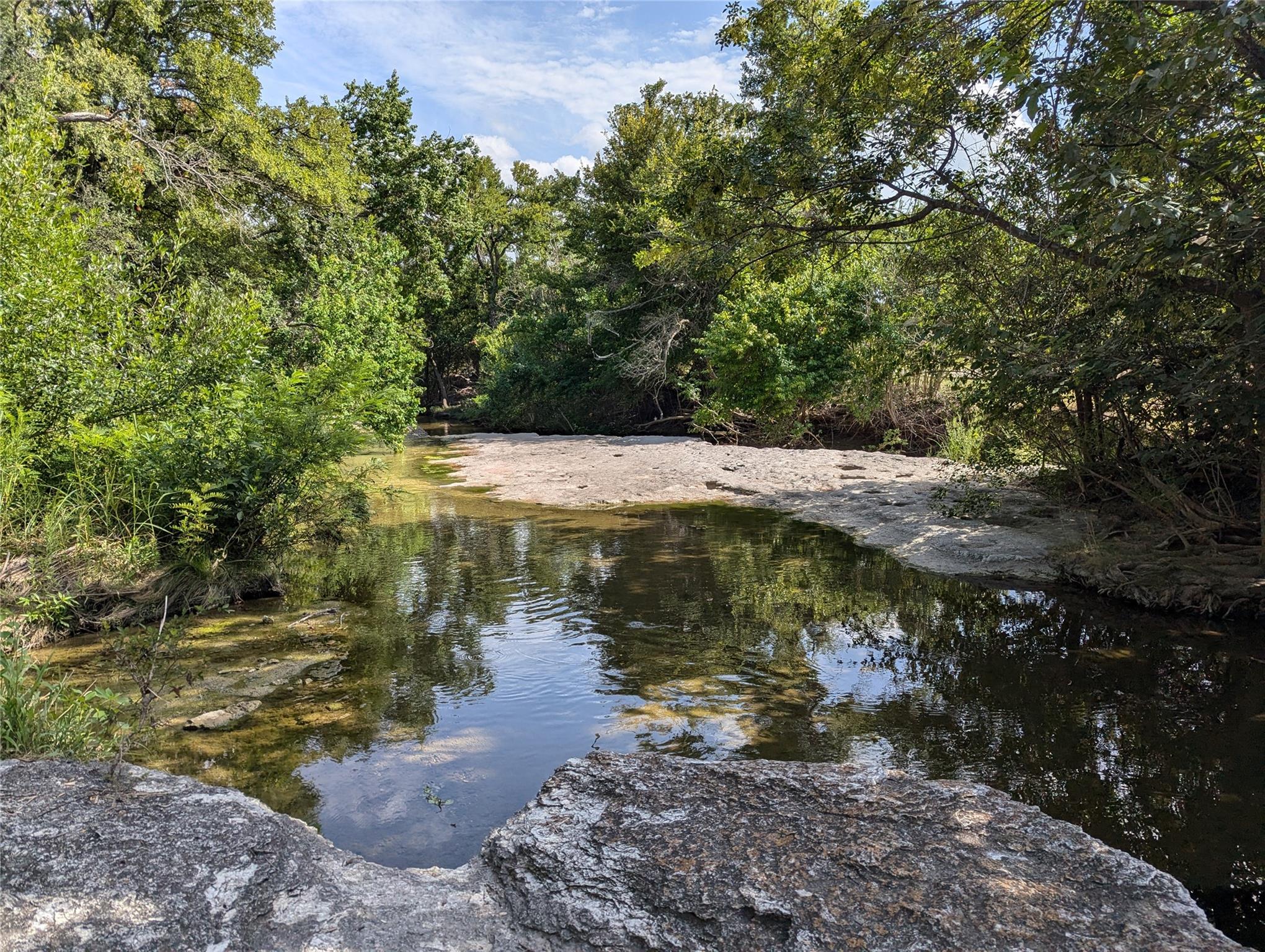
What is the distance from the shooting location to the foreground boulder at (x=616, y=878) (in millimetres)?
2131

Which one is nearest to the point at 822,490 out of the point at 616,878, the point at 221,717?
the point at 221,717

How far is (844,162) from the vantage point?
7797 millimetres

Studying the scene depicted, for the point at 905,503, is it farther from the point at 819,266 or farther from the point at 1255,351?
the point at 1255,351

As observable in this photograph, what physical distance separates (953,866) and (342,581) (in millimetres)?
6761

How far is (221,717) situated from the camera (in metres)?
4.60

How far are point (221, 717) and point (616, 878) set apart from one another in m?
3.22

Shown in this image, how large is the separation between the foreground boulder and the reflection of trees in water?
121 centimetres

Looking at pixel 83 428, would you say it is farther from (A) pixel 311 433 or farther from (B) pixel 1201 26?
(B) pixel 1201 26

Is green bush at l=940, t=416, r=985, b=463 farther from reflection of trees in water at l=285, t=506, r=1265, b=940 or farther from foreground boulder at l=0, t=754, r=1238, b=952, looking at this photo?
foreground boulder at l=0, t=754, r=1238, b=952

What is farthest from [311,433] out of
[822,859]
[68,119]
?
[68,119]

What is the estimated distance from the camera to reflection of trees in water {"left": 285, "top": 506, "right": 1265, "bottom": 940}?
147 inches

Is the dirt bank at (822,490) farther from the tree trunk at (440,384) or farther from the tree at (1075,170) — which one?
the tree trunk at (440,384)

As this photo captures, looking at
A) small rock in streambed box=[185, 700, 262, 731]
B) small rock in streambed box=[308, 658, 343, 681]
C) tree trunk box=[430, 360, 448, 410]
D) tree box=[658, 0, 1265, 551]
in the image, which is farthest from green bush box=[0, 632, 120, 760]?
tree trunk box=[430, 360, 448, 410]

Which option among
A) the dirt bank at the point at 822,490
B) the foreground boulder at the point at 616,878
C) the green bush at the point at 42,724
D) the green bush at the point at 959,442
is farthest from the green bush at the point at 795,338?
the green bush at the point at 42,724
